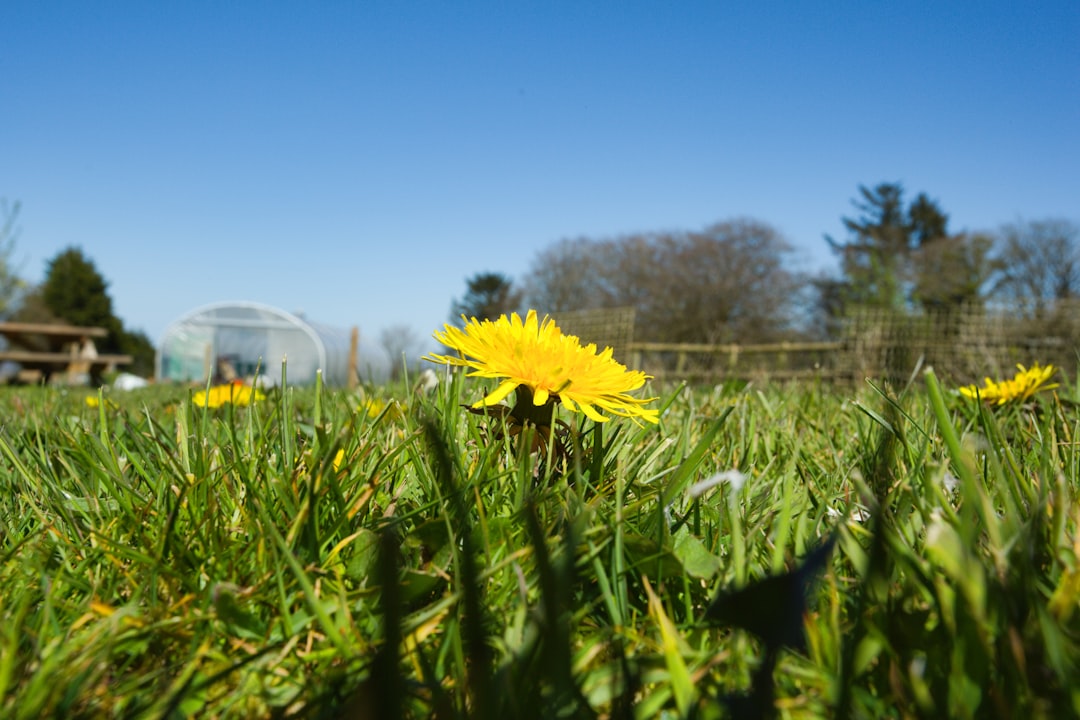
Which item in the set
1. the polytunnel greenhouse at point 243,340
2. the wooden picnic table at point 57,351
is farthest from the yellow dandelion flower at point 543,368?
the polytunnel greenhouse at point 243,340

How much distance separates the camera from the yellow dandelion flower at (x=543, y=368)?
87 cm

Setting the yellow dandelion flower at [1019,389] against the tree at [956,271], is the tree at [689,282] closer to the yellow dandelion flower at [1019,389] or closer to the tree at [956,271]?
the tree at [956,271]

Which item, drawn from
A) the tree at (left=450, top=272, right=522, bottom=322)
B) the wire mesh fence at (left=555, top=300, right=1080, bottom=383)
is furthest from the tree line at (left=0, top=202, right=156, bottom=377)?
the wire mesh fence at (left=555, top=300, right=1080, bottom=383)

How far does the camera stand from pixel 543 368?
90 cm

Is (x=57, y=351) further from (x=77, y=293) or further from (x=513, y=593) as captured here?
(x=77, y=293)

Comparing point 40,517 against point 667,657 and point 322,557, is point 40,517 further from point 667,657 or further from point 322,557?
point 667,657

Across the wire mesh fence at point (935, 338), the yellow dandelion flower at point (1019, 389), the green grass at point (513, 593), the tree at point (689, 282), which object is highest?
the tree at point (689, 282)

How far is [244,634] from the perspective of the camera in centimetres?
66

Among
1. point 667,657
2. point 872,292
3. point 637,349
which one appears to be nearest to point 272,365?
point 637,349

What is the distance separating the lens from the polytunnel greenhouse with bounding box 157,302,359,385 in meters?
24.8

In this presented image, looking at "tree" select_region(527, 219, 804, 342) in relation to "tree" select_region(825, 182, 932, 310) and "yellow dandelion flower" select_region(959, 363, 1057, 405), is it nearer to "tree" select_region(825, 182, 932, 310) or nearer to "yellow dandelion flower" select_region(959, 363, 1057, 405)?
"tree" select_region(825, 182, 932, 310)

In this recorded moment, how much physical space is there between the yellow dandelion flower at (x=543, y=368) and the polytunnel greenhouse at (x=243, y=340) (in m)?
24.5

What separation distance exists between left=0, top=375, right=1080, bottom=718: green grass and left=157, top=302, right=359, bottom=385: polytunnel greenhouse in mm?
24507

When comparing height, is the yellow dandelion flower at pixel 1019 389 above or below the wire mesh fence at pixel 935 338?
below
